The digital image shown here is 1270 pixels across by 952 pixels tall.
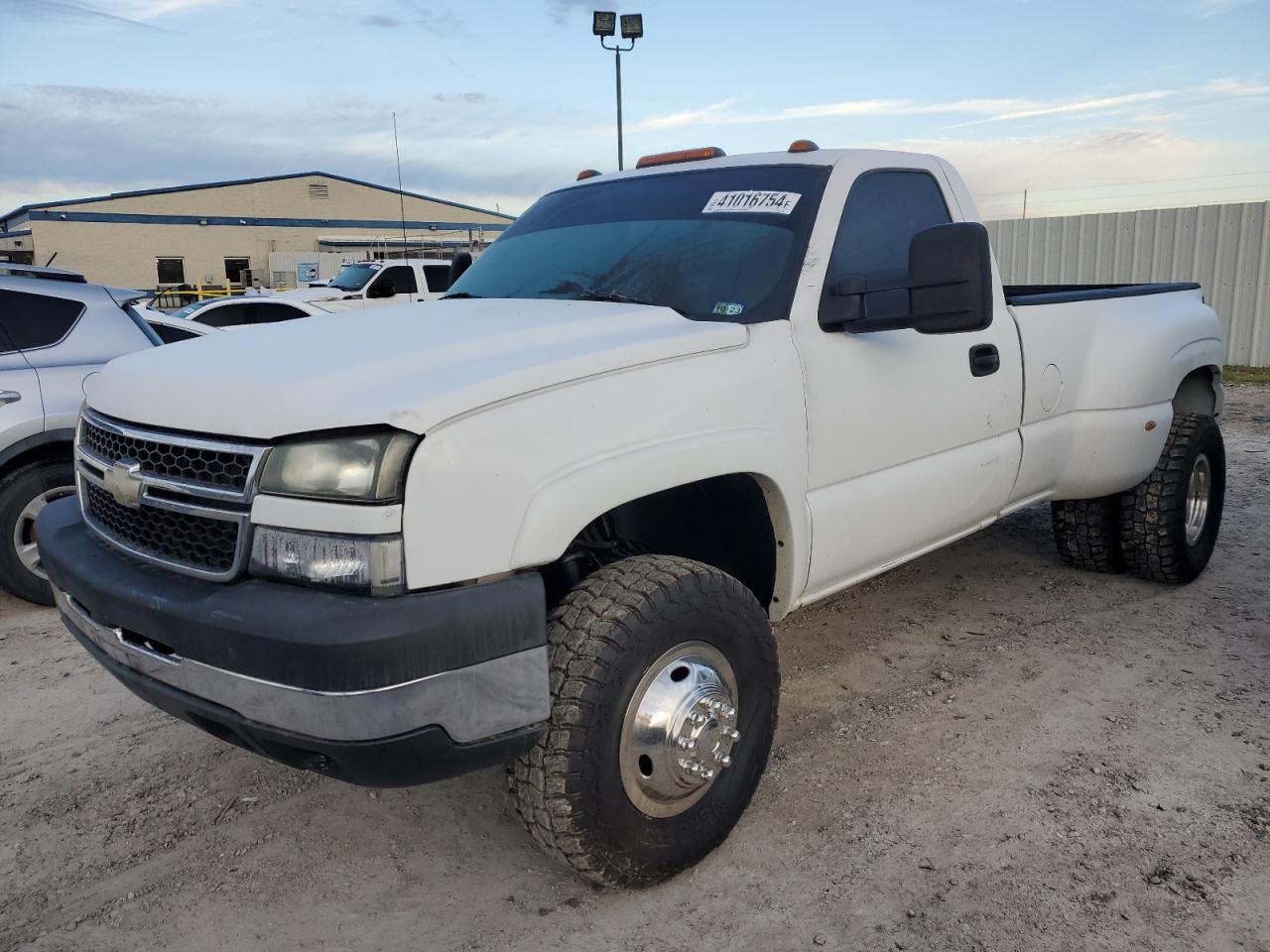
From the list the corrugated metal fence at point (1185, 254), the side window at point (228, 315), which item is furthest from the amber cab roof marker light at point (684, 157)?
the corrugated metal fence at point (1185, 254)

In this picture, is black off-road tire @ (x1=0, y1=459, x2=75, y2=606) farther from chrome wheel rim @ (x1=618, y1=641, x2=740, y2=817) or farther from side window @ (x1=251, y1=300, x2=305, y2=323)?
side window @ (x1=251, y1=300, x2=305, y2=323)

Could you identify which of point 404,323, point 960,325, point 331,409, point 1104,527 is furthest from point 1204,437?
point 331,409

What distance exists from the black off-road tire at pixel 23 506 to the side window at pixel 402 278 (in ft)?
35.2

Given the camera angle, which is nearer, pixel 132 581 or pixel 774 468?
pixel 132 581

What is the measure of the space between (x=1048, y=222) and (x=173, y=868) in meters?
17.0

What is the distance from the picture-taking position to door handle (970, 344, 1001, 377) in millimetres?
3836

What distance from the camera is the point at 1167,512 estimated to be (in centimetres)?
494

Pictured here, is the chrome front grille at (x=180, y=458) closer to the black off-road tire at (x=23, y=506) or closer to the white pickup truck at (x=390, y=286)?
the black off-road tire at (x=23, y=506)

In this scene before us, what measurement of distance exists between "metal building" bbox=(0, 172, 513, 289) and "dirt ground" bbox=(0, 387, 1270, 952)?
3789cm

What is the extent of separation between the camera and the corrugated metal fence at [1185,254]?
14.9 meters

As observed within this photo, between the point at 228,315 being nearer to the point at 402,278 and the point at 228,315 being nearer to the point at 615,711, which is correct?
the point at 402,278

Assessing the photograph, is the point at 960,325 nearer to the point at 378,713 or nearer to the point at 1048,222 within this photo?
the point at 378,713

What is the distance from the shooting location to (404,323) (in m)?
3.07

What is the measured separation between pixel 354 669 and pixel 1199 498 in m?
4.76
